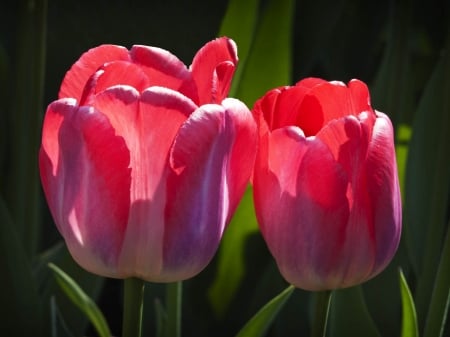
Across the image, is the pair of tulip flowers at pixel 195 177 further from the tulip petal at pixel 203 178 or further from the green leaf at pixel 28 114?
the green leaf at pixel 28 114

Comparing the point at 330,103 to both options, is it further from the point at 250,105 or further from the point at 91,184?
the point at 250,105

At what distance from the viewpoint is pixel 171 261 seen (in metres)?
0.58

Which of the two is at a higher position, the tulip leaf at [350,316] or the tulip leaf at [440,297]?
the tulip leaf at [440,297]

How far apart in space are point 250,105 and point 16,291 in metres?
0.34

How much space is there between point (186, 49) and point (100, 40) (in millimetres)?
107

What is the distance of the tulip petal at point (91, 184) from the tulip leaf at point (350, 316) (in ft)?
1.21

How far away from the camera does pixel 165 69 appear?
0.63 metres

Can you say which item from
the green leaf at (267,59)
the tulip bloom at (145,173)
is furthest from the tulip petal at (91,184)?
the green leaf at (267,59)

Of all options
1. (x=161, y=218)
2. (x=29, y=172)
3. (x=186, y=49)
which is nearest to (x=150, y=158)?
(x=161, y=218)

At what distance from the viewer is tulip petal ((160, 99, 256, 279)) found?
1.84ft

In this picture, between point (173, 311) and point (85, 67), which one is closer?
point (85, 67)

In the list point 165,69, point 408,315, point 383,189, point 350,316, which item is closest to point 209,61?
point 165,69

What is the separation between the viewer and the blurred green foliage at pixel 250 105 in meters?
0.93

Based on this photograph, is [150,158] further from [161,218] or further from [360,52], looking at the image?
[360,52]
